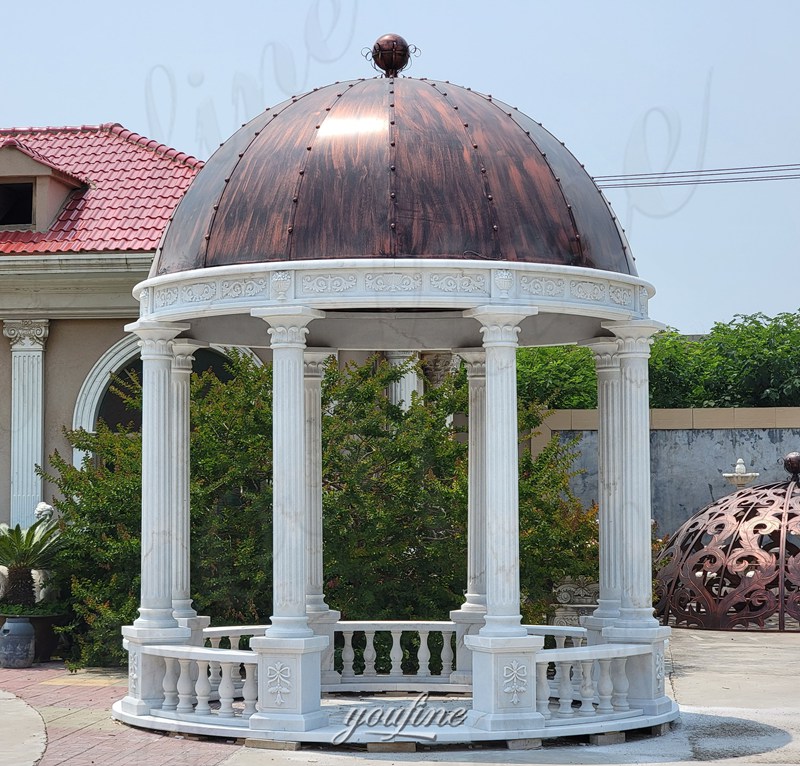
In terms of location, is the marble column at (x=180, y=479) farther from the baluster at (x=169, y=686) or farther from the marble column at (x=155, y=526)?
the baluster at (x=169, y=686)

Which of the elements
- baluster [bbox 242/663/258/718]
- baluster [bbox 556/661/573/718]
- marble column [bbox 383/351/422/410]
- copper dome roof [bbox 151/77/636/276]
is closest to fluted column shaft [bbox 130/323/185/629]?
copper dome roof [bbox 151/77/636/276]

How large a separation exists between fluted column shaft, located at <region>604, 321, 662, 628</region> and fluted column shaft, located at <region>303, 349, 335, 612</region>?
317cm

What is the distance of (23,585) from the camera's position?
18688mm

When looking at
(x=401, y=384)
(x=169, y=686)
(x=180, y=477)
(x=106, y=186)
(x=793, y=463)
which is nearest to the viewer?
(x=169, y=686)

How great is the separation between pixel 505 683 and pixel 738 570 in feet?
41.5

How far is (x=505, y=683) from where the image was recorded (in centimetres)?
1127

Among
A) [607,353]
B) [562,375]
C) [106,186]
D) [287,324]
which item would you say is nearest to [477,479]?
[607,353]

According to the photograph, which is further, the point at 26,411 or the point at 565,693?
the point at 26,411

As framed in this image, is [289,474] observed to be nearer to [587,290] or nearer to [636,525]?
[587,290]

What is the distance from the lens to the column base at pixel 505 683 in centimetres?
1120

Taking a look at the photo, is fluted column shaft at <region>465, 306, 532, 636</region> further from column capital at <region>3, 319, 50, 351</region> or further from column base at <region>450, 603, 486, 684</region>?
column capital at <region>3, 319, 50, 351</region>

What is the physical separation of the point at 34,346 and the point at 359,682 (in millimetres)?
9592

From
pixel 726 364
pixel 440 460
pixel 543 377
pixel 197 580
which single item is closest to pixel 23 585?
pixel 197 580

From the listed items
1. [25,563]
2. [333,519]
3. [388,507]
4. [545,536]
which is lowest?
[25,563]
